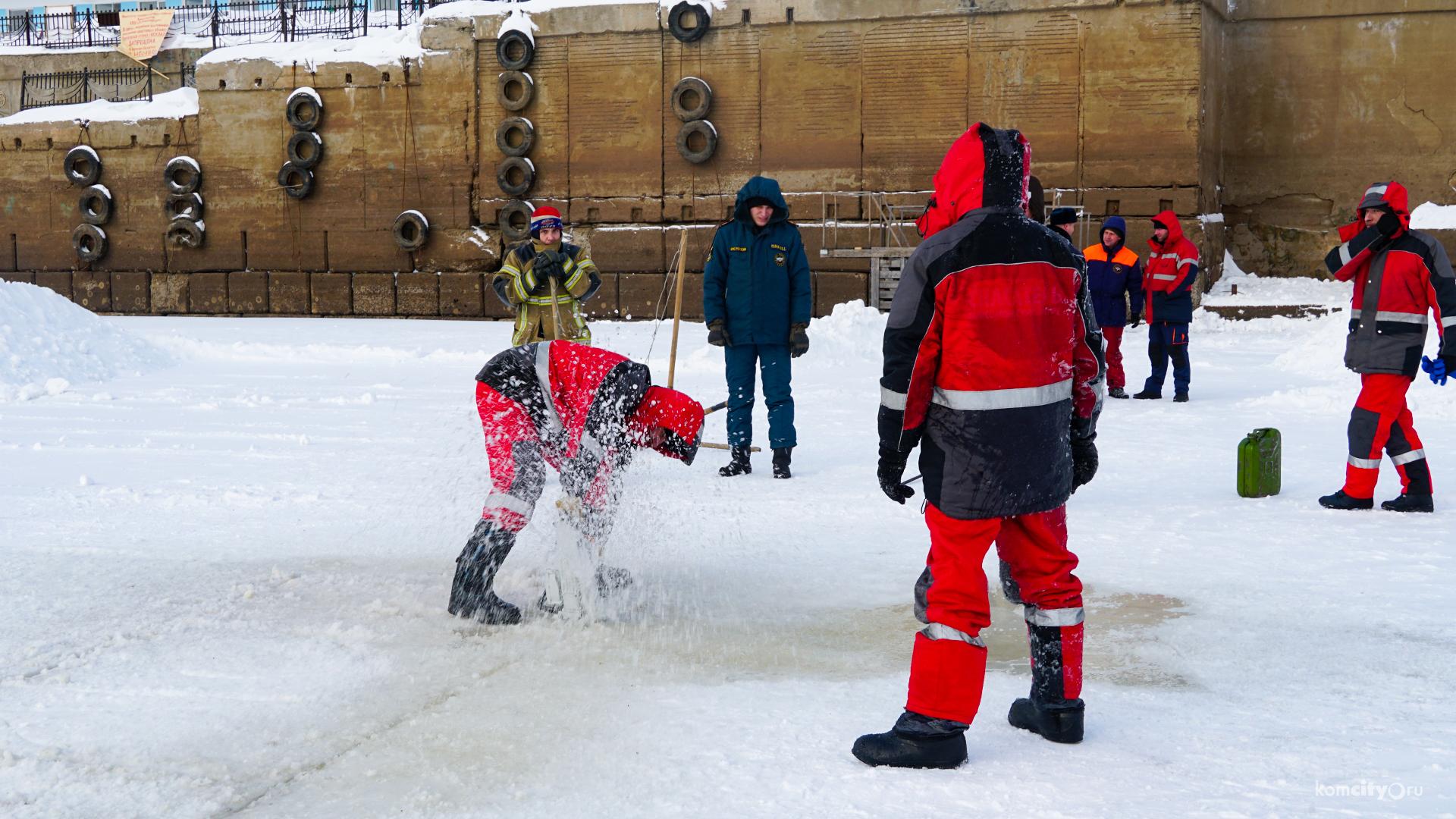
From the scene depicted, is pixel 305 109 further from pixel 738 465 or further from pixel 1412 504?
pixel 1412 504

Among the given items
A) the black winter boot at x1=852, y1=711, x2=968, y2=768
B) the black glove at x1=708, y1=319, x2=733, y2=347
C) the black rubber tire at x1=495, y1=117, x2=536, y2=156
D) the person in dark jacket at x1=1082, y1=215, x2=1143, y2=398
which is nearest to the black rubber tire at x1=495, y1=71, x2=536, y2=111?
the black rubber tire at x1=495, y1=117, x2=536, y2=156

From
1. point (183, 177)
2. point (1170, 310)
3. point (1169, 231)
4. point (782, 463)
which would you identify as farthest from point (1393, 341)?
point (183, 177)

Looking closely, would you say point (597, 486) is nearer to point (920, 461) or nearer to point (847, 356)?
point (920, 461)

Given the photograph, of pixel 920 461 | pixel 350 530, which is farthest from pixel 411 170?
pixel 920 461

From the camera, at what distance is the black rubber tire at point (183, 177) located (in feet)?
76.0

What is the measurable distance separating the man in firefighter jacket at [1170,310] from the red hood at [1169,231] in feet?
0.04

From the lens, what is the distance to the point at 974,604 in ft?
9.74

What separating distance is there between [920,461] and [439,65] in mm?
20422

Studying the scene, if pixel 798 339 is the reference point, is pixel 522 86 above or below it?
above

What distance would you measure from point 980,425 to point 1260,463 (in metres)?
3.99

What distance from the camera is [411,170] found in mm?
21875

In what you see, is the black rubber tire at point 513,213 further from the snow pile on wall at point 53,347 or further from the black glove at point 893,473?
the black glove at point 893,473

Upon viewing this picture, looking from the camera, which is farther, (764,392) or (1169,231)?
(1169,231)

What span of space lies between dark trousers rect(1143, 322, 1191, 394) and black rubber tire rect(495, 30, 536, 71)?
13876mm
